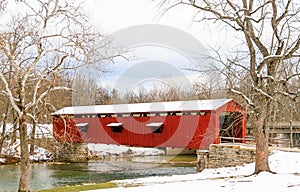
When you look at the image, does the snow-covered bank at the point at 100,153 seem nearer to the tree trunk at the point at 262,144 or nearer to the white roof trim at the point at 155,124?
the white roof trim at the point at 155,124

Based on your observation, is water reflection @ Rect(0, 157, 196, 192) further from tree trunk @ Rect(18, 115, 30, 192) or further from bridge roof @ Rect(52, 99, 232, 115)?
tree trunk @ Rect(18, 115, 30, 192)

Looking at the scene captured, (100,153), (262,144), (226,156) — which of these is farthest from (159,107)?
(262,144)

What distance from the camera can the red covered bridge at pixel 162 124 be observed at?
65.3 ft

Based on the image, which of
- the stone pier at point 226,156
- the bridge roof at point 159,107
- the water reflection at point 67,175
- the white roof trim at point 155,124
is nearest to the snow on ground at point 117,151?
the bridge roof at point 159,107

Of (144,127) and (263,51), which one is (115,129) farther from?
(263,51)

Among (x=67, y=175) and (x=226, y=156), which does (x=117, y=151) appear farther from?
(x=226, y=156)

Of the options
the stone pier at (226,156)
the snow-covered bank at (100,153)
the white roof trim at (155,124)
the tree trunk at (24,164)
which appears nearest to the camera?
the tree trunk at (24,164)

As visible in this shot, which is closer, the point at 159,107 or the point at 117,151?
the point at 159,107

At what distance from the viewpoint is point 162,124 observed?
2189 centimetres

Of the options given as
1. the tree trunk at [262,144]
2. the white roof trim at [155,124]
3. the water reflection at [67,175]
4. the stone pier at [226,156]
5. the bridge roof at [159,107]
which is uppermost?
the bridge roof at [159,107]

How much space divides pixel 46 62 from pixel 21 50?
937mm

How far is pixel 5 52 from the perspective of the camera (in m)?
10.7

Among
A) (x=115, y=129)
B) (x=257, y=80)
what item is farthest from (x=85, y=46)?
(x=115, y=129)

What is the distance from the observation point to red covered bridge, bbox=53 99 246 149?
1989cm
